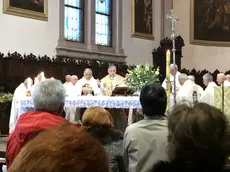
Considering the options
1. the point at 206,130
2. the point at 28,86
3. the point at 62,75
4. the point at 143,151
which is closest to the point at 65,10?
the point at 62,75

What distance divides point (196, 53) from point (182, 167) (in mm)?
17652

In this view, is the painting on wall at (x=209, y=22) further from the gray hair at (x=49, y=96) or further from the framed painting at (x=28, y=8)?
the gray hair at (x=49, y=96)

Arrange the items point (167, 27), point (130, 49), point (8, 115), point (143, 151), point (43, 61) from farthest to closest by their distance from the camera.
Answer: point (167, 27) → point (130, 49) → point (43, 61) → point (8, 115) → point (143, 151)

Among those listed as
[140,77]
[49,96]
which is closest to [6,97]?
[140,77]

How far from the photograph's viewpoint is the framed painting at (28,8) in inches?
520

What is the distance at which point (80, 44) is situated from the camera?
15523mm

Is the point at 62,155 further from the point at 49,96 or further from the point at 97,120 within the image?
the point at 97,120

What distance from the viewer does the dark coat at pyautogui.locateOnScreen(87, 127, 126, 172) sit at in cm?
352

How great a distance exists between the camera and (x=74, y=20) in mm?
15625

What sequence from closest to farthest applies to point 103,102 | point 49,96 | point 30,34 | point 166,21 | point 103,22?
point 49,96, point 103,102, point 30,34, point 103,22, point 166,21

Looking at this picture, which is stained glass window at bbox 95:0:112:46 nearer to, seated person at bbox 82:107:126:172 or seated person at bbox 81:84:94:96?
seated person at bbox 81:84:94:96

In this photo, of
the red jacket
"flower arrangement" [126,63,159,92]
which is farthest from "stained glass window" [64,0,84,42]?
the red jacket

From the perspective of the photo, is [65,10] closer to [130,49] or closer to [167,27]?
[130,49]

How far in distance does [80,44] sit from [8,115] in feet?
13.9
